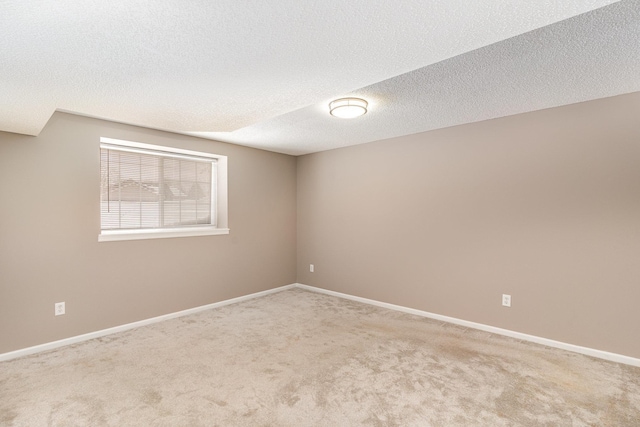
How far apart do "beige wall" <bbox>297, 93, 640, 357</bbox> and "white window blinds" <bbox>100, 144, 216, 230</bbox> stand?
185cm

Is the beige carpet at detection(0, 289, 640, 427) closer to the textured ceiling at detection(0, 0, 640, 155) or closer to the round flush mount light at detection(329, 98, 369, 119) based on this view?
the textured ceiling at detection(0, 0, 640, 155)

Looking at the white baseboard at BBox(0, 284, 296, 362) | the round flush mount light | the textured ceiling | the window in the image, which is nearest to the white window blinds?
the window

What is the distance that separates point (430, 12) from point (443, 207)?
8.75 feet

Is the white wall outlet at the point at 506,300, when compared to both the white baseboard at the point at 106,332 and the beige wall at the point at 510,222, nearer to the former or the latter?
the beige wall at the point at 510,222

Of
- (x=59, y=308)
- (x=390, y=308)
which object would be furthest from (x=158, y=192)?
(x=390, y=308)

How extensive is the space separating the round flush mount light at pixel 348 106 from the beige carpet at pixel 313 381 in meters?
2.10

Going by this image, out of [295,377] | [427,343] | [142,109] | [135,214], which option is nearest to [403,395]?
[295,377]

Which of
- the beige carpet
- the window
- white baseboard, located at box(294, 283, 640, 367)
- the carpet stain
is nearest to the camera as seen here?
the beige carpet

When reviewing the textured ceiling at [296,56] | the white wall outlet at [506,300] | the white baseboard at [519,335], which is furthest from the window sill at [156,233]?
the white wall outlet at [506,300]

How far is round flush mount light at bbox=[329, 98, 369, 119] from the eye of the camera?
264 centimetres

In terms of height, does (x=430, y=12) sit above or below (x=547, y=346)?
above

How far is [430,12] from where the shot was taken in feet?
4.08

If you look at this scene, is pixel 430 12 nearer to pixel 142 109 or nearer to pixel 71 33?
pixel 71 33

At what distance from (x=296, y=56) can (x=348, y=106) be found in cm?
112
